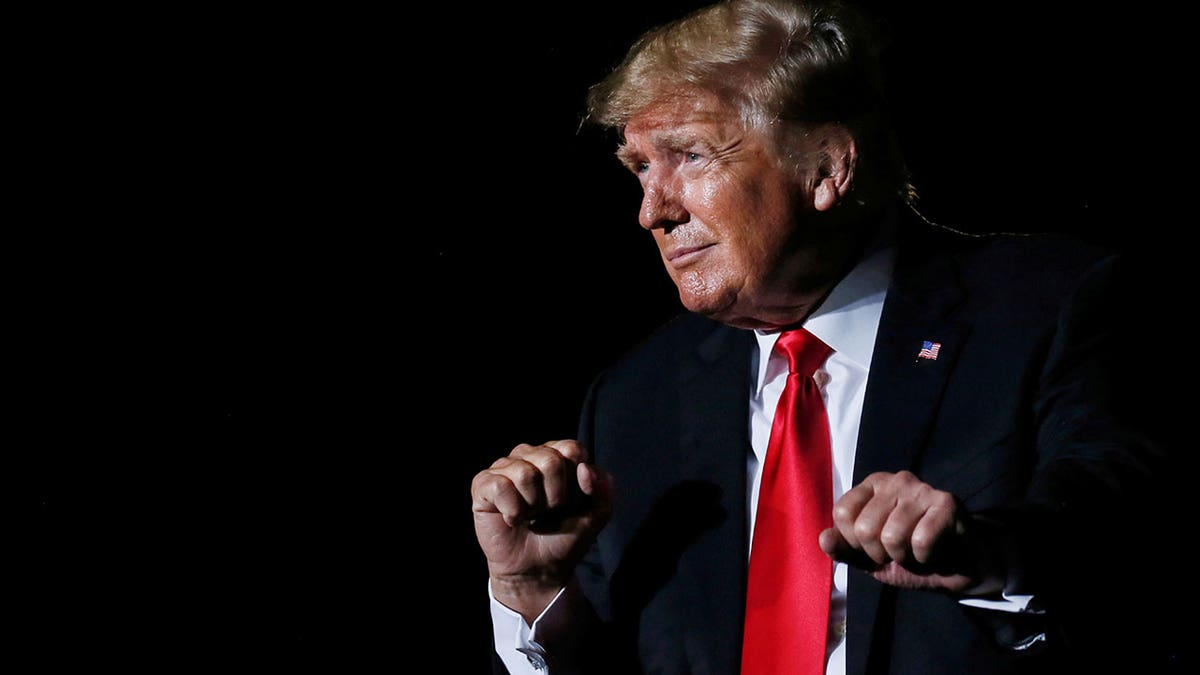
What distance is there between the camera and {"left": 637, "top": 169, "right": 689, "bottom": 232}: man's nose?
1913mm

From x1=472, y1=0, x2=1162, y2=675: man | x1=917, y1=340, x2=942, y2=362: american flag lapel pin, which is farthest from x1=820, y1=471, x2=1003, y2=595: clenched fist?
x1=917, y1=340, x2=942, y2=362: american flag lapel pin

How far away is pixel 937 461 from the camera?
169 centimetres

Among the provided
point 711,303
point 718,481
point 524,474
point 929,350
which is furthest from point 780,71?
point 524,474

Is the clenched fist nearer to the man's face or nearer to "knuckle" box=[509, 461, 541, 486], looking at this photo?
"knuckle" box=[509, 461, 541, 486]

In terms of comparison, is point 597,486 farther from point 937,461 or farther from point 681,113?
point 681,113

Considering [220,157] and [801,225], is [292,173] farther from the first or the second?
[801,225]

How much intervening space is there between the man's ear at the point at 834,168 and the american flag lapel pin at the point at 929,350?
0.89 feet

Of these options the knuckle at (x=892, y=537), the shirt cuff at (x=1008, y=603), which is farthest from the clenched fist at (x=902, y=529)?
the shirt cuff at (x=1008, y=603)

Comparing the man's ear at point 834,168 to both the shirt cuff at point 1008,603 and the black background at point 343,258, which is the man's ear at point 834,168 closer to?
the black background at point 343,258

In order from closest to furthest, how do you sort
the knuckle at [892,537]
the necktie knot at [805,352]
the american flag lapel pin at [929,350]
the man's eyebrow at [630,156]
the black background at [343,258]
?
the knuckle at [892,537]
the american flag lapel pin at [929,350]
the necktie knot at [805,352]
the man's eyebrow at [630,156]
the black background at [343,258]

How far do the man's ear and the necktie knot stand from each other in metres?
0.20

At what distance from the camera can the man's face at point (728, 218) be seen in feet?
6.17

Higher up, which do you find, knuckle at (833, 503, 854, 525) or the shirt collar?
knuckle at (833, 503, 854, 525)

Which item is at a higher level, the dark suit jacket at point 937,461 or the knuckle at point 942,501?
the knuckle at point 942,501
